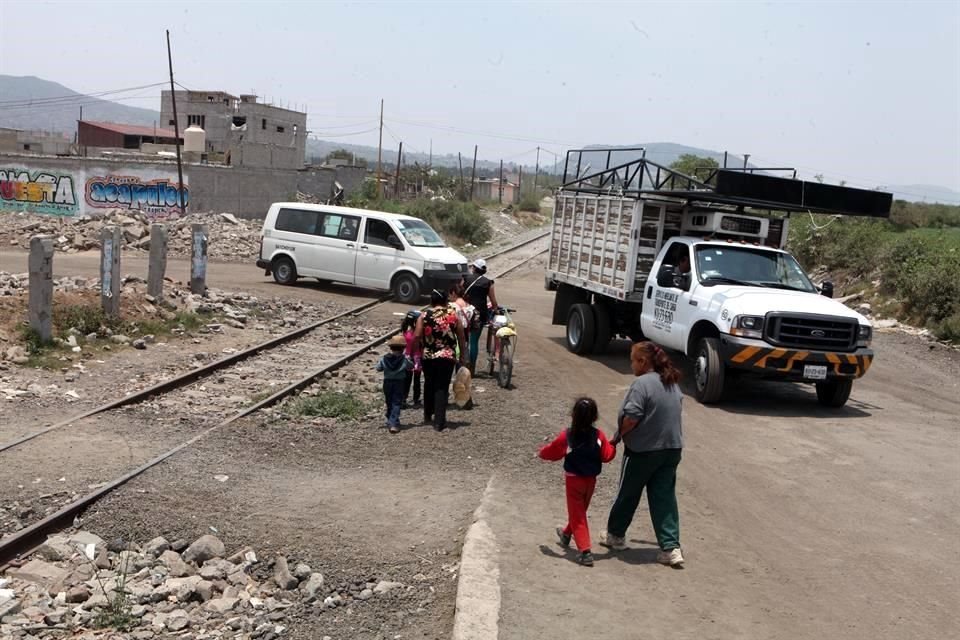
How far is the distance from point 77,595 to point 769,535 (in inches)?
192

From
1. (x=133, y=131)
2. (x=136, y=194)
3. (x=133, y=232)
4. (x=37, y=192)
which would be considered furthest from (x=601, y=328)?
(x=133, y=131)

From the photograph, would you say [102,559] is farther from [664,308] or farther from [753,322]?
[664,308]

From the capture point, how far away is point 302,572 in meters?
6.27

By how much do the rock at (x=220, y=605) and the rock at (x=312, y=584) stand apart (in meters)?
0.42

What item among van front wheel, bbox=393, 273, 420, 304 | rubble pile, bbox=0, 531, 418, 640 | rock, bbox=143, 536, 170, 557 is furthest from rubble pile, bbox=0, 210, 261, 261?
rubble pile, bbox=0, 531, 418, 640

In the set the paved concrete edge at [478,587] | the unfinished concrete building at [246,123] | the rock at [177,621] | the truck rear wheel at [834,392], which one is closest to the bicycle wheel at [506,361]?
the truck rear wheel at [834,392]

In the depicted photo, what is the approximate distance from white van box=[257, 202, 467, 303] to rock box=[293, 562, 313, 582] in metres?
14.9

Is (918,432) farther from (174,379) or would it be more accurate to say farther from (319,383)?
(174,379)

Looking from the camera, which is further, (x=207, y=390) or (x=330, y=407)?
(x=207, y=390)

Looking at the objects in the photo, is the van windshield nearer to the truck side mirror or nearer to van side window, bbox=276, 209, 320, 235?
van side window, bbox=276, 209, 320, 235

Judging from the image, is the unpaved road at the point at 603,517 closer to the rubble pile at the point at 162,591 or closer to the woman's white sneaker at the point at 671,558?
the woman's white sneaker at the point at 671,558

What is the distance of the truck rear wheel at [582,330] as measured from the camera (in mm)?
15641

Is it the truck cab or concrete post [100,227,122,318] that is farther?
concrete post [100,227,122,318]

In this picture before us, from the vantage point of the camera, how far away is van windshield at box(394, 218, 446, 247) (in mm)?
21703
